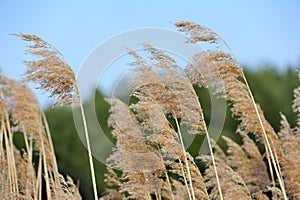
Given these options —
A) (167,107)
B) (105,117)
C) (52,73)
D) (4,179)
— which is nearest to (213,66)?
(167,107)

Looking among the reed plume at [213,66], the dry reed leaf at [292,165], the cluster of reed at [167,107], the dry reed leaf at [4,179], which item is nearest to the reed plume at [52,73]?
the cluster of reed at [167,107]

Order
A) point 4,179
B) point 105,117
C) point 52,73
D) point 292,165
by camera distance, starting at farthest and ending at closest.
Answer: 1. point 105,117
2. point 4,179
3. point 292,165
4. point 52,73

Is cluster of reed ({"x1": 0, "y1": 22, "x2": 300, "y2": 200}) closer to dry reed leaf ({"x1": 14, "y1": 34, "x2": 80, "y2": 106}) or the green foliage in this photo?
dry reed leaf ({"x1": 14, "y1": 34, "x2": 80, "y2": 106})

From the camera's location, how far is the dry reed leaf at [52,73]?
12.0 ft

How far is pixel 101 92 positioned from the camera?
692 inches

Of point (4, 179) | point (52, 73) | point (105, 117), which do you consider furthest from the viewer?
point (105, 117)

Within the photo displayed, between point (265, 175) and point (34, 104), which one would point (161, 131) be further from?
point (265, 175)

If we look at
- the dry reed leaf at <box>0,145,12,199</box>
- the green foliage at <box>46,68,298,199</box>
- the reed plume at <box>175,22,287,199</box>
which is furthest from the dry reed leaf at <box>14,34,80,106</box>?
the green foliage at <box>46,68,298,199</box>

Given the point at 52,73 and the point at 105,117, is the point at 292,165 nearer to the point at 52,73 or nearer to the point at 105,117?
the point at 52,73

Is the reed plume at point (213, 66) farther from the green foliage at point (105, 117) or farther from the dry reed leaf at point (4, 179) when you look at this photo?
the green foliage at point (105, 117)

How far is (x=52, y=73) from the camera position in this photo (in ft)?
12.0

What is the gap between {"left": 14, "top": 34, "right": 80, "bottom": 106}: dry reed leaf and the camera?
3658 mm

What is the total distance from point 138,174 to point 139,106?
0.93m

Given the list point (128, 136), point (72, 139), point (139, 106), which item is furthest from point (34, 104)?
point (72, 139)
